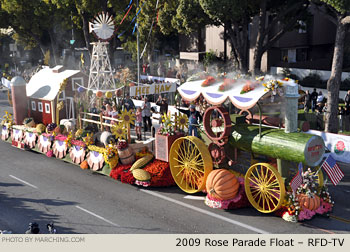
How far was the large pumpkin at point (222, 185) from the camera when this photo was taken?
1201 cm

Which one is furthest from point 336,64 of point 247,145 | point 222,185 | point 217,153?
point 222,185

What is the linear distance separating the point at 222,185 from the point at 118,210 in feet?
10.3

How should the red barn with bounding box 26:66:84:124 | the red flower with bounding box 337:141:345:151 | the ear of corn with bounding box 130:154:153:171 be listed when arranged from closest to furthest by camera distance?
the ear of corn with bounding box 130:154:153:171 → the red flower with bounding box 337:141:345:151 → the red barn with bounding box 26:66:84:124

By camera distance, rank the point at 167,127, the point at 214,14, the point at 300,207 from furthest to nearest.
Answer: the point at 214,14 → the point at 167,127 → the point at 300,207

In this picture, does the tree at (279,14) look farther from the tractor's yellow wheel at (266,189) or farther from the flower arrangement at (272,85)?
the tractor's yellow wheel at (266,189)

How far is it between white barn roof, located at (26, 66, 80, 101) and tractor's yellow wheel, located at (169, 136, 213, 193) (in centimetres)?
852

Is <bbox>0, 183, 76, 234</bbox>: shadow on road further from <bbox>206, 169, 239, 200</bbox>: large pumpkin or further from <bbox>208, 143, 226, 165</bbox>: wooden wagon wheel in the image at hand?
<bbox>208, 143, 226, 165</bbox>: wooden wagon wheel

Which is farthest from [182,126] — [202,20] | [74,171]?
[202,20]

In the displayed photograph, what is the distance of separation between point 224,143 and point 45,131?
9.48 meters

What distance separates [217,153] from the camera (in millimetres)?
12812

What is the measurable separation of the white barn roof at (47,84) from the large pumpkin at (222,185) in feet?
33.9

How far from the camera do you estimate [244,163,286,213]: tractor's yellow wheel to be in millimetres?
11203

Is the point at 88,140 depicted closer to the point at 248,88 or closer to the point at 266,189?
the point at 248,88

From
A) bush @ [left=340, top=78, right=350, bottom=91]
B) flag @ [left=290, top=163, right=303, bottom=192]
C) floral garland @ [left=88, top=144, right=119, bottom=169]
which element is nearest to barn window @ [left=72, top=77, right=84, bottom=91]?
floral garland @ [left=88, top=144, right=119, bottom=169]
